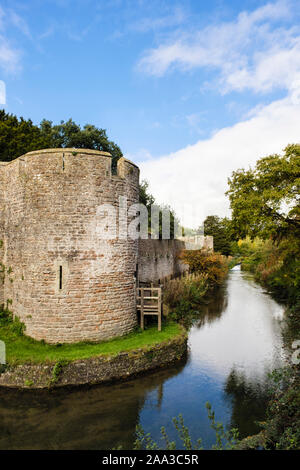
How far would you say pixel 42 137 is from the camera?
20.2 metres

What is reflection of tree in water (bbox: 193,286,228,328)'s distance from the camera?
16256mm

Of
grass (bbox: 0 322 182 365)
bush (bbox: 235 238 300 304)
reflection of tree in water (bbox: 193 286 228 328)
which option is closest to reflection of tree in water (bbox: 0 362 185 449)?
grass (bbox: 0 322 182 365)

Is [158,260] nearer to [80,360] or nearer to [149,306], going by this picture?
[149,306]

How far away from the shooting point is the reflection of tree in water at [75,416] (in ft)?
20.2

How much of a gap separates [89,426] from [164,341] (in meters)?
3.71

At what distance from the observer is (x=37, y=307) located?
9367mm

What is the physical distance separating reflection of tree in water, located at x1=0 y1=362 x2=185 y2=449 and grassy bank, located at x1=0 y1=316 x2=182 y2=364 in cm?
Result: 83

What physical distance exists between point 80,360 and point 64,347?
944 mm

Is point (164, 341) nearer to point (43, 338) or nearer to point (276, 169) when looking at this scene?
point (43, 338)

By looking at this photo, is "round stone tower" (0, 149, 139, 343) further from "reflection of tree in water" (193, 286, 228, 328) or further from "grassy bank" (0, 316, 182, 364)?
"reflection of tree in water" (193, 286, 228, 328)

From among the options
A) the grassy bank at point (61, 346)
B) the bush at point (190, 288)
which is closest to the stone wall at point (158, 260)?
the bush at point (190, 288)

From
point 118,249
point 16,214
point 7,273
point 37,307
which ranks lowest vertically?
point 37,307

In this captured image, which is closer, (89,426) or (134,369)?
(89,426)
